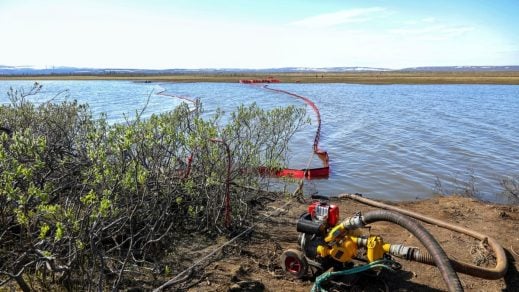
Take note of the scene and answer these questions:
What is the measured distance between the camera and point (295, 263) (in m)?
5.69

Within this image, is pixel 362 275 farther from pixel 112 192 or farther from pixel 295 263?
pixel 112 192

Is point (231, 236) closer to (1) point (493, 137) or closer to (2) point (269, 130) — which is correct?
(2) point (269, 130)

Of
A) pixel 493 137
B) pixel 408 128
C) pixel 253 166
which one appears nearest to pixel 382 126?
pixel 408 128

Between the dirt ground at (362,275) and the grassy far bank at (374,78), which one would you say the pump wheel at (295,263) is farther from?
the grassy far bank at (374,78)

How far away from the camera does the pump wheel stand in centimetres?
554

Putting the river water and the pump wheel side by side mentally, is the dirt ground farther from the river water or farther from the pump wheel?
the river water

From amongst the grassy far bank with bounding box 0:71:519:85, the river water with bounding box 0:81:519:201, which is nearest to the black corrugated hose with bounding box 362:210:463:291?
the river water with bounding box 0:81:519:201

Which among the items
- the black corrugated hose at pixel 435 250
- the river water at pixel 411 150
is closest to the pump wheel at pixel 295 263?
the black corrugated hose at pixel 435 250

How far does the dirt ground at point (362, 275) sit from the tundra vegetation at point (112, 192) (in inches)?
22.9

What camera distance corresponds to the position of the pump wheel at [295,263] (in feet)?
18.2

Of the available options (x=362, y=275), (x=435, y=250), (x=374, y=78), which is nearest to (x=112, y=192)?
(x=362, y=275)

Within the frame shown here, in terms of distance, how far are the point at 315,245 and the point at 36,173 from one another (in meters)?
4.03

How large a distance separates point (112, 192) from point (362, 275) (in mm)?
3253

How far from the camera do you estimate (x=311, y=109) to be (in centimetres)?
3362
